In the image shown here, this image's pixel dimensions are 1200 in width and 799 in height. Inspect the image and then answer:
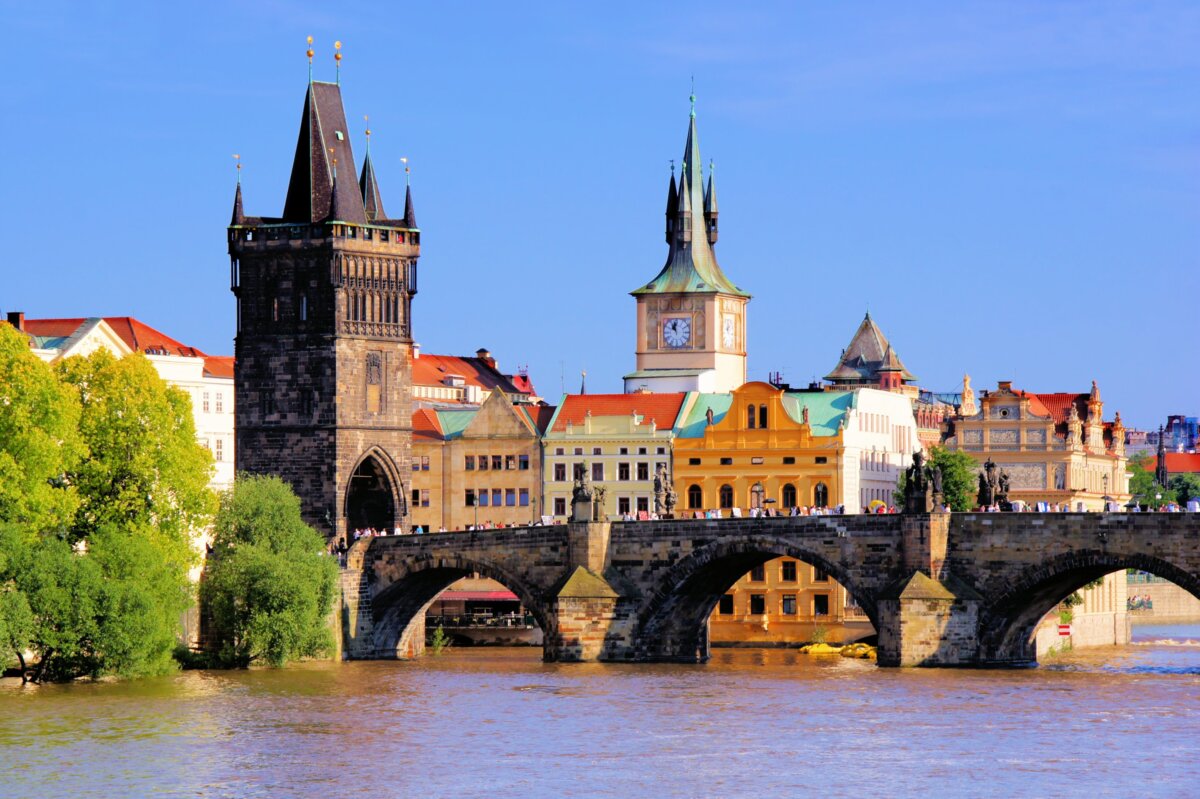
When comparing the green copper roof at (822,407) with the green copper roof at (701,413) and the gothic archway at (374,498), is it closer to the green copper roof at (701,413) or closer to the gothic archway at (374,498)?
the green copper roof at (701,413)

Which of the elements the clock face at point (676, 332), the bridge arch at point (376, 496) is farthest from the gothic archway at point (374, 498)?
the clock face at point (676, 332)

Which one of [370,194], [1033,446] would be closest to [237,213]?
[370,194]

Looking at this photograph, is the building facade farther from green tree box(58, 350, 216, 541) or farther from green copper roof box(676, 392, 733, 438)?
green tree box(58, 350, 216, 541)

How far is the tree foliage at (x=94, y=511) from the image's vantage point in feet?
317

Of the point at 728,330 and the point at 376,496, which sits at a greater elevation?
the point at 728,330

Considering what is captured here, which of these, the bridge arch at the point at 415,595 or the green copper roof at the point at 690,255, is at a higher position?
the green copper roof at the point at 690,255

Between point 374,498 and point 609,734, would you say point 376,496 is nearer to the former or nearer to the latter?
point 374,498

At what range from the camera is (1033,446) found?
158 m

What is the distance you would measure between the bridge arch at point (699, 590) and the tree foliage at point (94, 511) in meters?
16.9

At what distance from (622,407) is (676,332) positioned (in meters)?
14.1

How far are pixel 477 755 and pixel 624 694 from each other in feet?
52.8

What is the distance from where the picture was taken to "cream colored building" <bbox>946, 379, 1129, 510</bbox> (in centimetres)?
15738

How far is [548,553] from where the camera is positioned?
115 m

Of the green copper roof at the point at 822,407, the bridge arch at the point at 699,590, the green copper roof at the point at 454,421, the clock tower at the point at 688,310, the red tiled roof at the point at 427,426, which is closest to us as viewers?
the bridge arch at the point at 699,590
